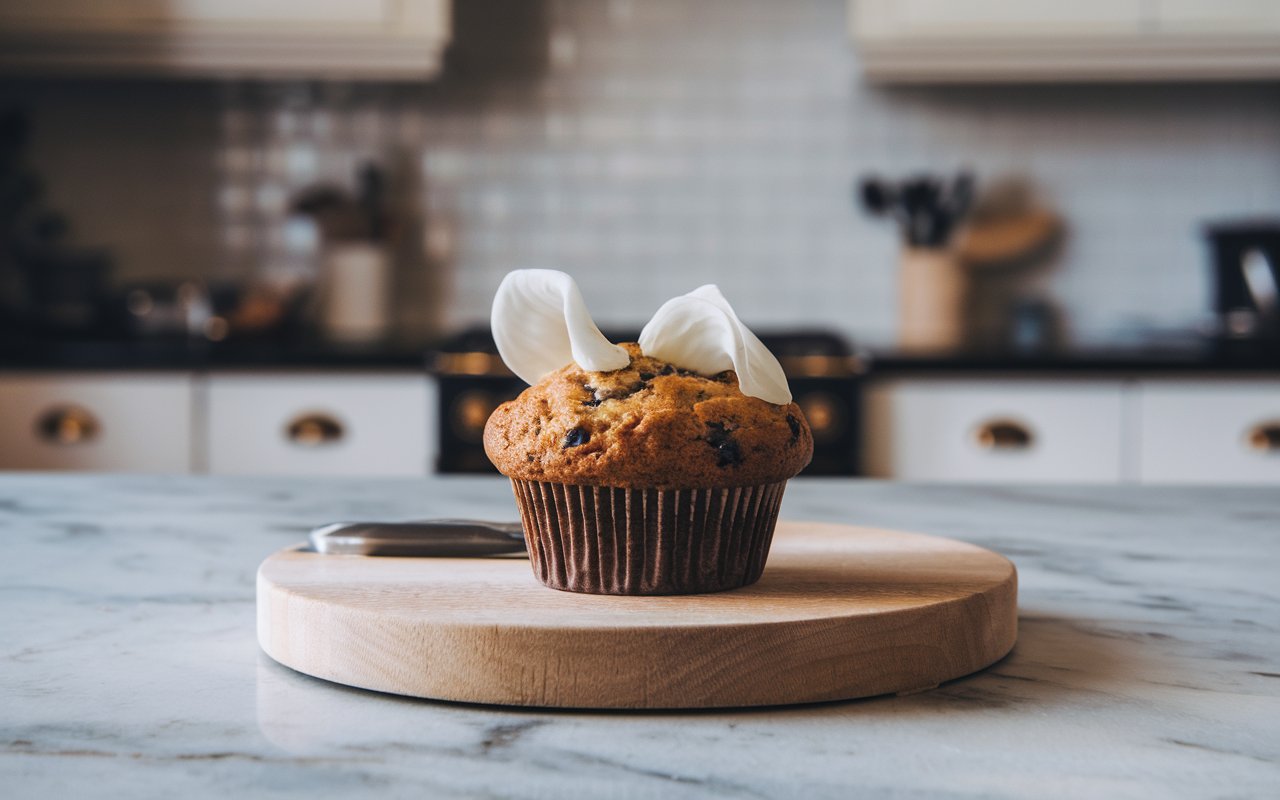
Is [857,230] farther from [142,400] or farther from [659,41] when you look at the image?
[142,400]

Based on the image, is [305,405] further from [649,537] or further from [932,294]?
[649,537]

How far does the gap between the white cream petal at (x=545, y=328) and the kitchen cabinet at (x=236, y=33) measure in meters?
2.09

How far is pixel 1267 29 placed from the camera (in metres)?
2.68

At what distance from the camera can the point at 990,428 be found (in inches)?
95.7

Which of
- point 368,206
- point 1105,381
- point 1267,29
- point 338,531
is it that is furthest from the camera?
point 368,206

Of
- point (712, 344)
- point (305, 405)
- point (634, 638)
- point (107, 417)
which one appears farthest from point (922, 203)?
point (634, 638)

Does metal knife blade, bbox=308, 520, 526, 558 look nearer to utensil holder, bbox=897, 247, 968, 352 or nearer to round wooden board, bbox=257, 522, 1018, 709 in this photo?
round wooden board, bbox=257, 522, 1018, 709

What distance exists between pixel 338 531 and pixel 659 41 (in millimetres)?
2525

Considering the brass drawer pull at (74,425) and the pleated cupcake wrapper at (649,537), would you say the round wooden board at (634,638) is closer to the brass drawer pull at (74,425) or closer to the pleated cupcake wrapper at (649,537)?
the pleated cupcake wrapper at (649,537)

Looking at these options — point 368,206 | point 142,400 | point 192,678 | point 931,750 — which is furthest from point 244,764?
point 368,206

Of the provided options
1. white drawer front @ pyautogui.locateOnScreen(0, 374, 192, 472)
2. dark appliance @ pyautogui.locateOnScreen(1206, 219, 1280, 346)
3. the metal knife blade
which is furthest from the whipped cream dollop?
dark appliance @ pyautogui.locateOnScreen(1206, 219, 1280, 346)

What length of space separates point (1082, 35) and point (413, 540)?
238 centimetres

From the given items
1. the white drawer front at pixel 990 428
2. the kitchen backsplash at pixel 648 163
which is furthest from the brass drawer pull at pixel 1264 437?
the kitchen backsplash at pixel 648 163

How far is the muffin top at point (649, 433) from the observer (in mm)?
699
